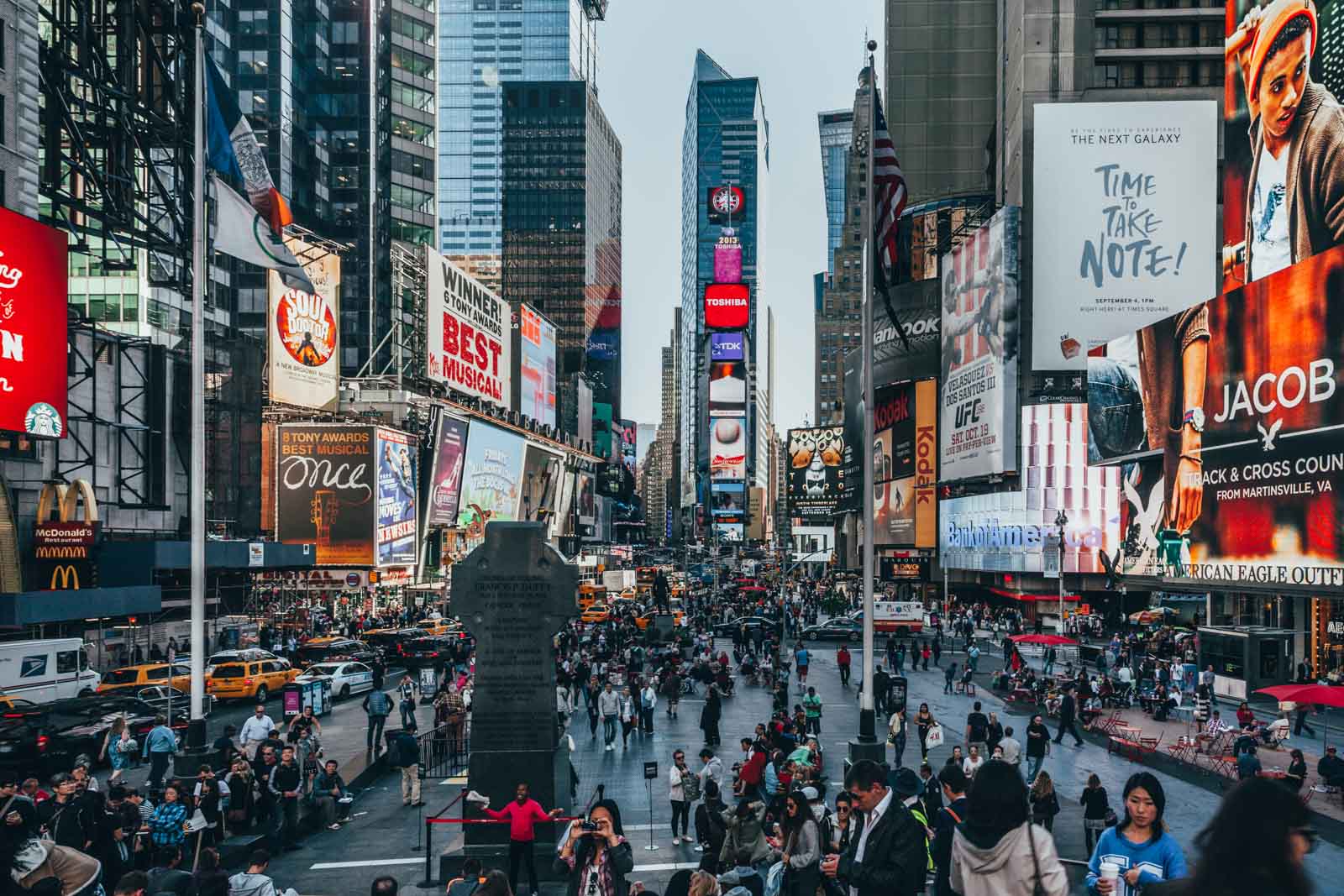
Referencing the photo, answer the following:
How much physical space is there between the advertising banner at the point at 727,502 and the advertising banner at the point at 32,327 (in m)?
121

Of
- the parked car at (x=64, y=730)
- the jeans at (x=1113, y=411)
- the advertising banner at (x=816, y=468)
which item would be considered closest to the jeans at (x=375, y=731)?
the parked car at (x=64, y=730)

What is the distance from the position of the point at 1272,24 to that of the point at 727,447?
344 ft

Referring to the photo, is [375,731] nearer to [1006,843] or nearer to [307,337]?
[1006,843]

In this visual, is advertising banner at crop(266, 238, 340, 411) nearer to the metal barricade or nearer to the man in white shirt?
the metal barricade

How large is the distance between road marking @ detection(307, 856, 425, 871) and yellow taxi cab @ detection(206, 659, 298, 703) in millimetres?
18158

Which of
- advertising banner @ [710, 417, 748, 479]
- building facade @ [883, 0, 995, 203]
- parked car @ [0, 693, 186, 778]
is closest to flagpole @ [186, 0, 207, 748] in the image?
parked car @ [0, 693, 186, 778]

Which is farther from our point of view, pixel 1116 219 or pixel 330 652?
pixel 1116 219

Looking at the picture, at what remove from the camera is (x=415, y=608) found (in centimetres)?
6406

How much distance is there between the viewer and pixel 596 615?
55719 mm

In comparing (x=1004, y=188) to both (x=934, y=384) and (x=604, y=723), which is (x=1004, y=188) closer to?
(x=934, y=384)

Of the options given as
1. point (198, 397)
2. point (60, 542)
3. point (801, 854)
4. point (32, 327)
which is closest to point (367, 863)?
point (801, 854)

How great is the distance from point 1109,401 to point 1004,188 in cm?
2820

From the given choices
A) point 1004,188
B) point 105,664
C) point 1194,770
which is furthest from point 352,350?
point 1194,770

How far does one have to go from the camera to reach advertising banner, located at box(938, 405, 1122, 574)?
228ft
